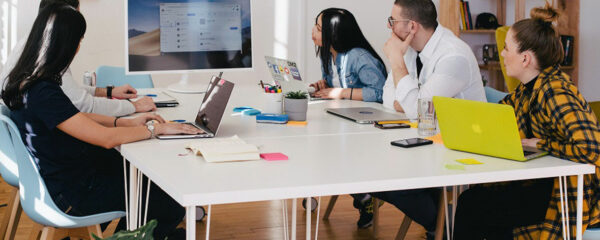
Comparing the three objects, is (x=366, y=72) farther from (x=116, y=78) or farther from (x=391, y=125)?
(x=116, y=78)

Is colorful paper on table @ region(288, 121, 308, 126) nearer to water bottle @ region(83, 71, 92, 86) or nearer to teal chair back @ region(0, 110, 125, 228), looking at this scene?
teal chair back @ region(0, 110, 125, 228)

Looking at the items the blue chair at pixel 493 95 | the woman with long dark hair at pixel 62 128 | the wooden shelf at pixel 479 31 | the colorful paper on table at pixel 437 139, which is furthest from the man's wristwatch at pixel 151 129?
the wooden shelf at pixel 479 31

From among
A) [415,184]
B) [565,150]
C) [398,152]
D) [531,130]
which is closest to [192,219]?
[415,184]

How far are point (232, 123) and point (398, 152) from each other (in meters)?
0.78

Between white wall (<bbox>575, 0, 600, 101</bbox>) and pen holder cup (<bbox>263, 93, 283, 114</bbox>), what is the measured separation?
3.57 m

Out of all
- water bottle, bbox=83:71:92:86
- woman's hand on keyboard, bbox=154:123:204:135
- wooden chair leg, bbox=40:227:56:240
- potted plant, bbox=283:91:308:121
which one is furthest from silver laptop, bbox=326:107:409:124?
water bottle, bbox=83:71:92:86

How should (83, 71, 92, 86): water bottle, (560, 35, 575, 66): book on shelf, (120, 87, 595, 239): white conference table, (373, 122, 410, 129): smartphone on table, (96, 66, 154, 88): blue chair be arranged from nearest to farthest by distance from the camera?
(120, 87, 595, 239): white conference table
(373, 122, 410, 129): smartphone on table
(83, 71, 92, 86): water bottle
(96, 66, 154, 88): blue chair
(560, 35, 575, 66): book on shelf

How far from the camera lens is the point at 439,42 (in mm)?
2861

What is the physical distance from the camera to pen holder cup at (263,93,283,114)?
8.81 feet

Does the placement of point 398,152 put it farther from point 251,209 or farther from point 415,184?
point 251,209

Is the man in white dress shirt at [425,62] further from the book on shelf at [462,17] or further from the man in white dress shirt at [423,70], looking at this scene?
the book on shelf at [462,17]

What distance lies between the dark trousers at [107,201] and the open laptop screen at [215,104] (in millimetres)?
282

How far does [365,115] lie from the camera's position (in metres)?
2.71

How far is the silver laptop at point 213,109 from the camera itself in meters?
2.20
